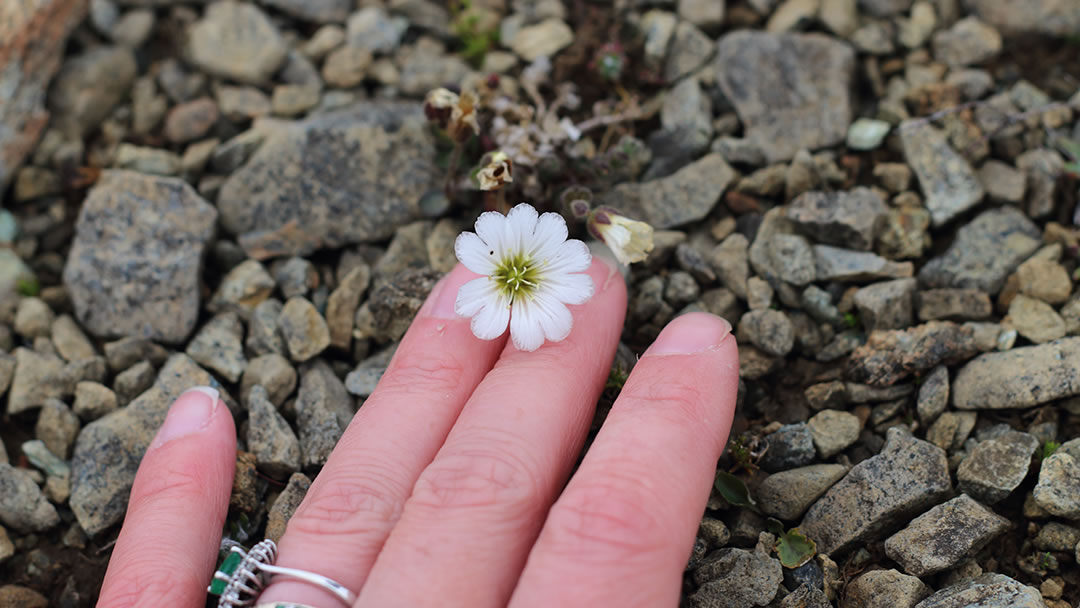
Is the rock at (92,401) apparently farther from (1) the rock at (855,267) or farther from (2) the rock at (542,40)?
(1) the rock at (855,267)

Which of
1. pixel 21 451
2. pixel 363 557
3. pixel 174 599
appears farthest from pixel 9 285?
pixel 363 557

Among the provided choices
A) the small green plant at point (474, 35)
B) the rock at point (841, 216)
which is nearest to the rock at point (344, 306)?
the small green plant at point (474, 35)

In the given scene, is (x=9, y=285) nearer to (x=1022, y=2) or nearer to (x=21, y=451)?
(x=21, y=451)

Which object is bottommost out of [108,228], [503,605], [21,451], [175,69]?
[21,451]

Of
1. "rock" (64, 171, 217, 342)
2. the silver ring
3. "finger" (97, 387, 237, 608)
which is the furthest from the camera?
"rock" (64, 171, 217, 342)

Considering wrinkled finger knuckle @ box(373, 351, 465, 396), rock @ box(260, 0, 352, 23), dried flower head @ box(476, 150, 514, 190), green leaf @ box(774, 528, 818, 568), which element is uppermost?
rock @ box(260, 0, 352, 23)

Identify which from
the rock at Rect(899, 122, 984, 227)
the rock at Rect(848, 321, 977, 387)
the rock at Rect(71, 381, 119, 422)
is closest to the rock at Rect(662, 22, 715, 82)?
the rock at Rect(899, 122, 984, 227)

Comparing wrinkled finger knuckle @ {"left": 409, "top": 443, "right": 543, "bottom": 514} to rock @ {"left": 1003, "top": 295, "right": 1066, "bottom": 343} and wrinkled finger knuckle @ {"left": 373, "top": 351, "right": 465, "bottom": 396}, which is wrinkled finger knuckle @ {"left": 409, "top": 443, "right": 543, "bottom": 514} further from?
rock @ {"left": 1003, "top": 295, "right": 1066, "bottom": 343}
